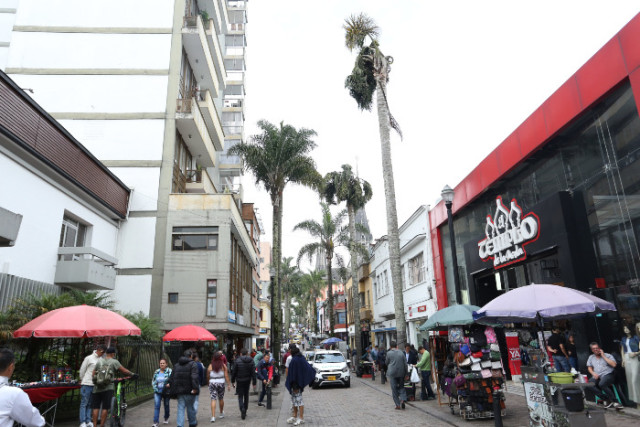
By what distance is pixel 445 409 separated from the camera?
11352 millimetres

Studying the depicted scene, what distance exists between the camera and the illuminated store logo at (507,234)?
1330cm

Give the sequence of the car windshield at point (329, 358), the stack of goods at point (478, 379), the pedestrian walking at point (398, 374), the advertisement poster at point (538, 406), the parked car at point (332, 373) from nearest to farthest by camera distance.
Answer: the advertisement poster at point (538, 406) < the stack of goods at point (478, 379) < the pedestrian walking at point (398, 374) < the parked car at point (332, 373) < the car windshield at point (329, 358)

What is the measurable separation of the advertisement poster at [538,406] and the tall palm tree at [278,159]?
1951 cm

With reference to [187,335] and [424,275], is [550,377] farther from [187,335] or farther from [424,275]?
[424,275]

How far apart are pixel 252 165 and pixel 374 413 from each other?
18188mm

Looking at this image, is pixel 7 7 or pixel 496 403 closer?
pixel 496 403

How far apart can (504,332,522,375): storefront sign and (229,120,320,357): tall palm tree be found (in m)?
13.9

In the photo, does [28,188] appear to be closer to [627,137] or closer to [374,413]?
[374,413]

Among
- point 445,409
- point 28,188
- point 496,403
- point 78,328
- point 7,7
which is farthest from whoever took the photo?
point 7,7

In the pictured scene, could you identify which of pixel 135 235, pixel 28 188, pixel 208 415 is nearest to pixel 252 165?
pixel 135 235

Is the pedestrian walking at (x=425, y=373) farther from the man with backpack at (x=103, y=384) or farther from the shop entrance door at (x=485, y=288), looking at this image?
the man with backpack at (x=103, y=384)

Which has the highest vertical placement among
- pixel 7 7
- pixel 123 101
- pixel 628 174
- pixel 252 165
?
pixel 7 7

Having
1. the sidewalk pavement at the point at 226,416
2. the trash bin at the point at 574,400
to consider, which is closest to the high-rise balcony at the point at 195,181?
the sidewalk pavement at the point at 226,416

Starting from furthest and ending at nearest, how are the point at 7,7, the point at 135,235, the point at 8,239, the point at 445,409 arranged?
the point at 7,7 → the point at 135,235 → the point at 445,409 → the point at 8,239
